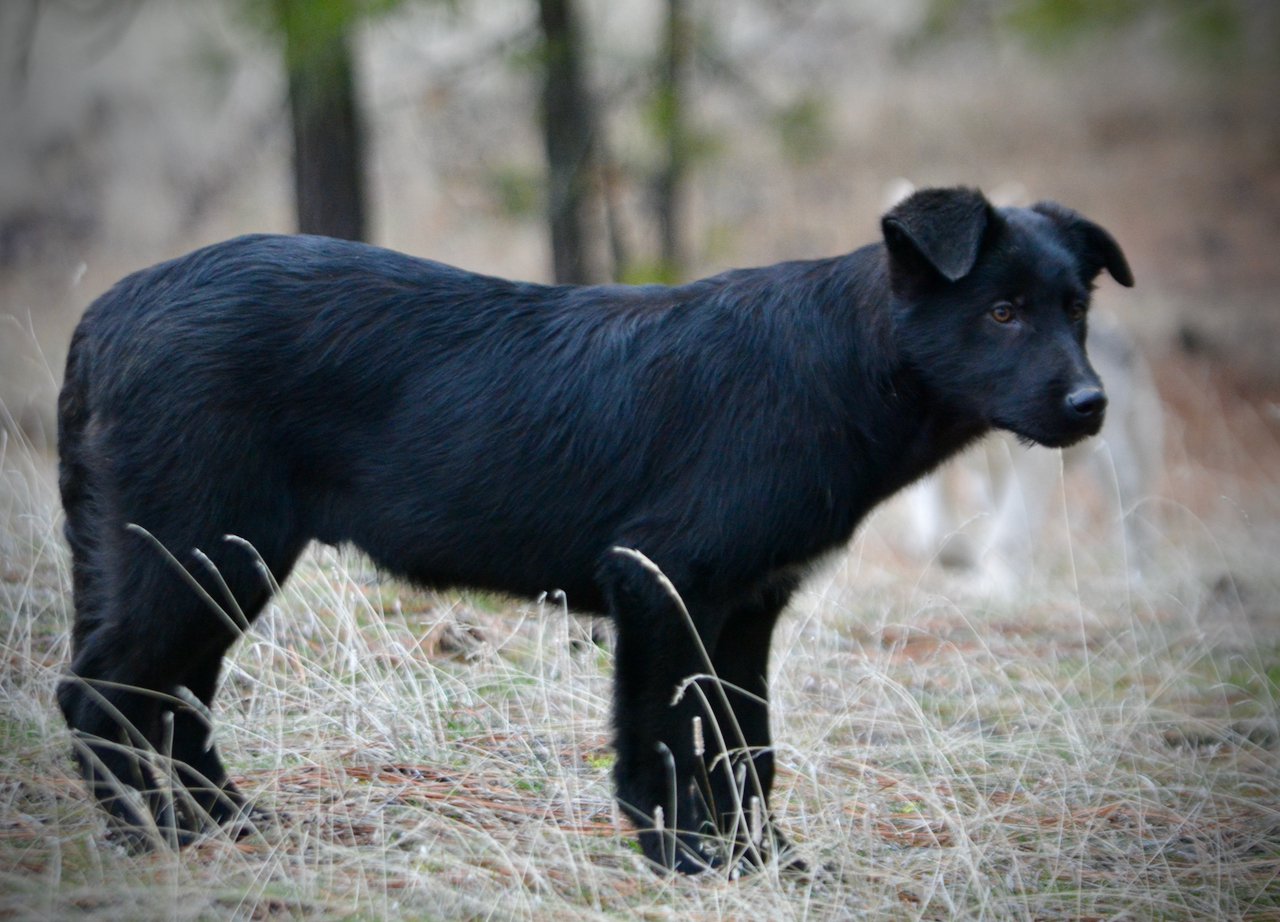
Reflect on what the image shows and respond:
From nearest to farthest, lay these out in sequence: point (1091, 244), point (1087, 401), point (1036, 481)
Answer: point (1087, 401)
point (1091, 244)
point (1036, 481)

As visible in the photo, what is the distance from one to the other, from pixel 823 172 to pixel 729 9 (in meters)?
9.68

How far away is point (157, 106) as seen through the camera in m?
19.0

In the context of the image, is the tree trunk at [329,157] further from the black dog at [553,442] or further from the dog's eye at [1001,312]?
the dog's eye at [1001,312]

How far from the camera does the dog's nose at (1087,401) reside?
11.2ft

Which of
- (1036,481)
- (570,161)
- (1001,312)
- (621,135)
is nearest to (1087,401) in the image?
(1001,312)

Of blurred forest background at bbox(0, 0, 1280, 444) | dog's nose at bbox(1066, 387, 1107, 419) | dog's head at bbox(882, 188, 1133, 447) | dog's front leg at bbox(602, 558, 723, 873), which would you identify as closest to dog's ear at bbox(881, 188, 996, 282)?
dog's head at bbox(882, 188, 1133, 447)

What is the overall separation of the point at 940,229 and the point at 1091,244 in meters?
0.79

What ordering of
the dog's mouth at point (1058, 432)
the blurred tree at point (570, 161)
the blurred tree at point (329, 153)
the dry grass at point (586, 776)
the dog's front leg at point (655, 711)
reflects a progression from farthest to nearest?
the blurred tree at point (570, 161) < the blurred tree at point (329, 153) < the dog's mouth at point (1058, 432) < the dog's front leg at point (655, 711) < the dry grass at point (586, 776)

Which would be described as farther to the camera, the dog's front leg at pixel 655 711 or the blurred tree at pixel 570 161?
the blurred tree at pixel 570 161

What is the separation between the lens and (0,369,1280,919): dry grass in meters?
3.05

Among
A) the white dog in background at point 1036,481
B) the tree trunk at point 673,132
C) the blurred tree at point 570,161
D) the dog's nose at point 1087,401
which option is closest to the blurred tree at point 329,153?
the blurred tree at point 570,161

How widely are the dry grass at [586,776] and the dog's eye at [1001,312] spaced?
1.23m

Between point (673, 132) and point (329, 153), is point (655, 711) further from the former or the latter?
point (673, 132)

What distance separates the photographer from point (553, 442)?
141 inches
